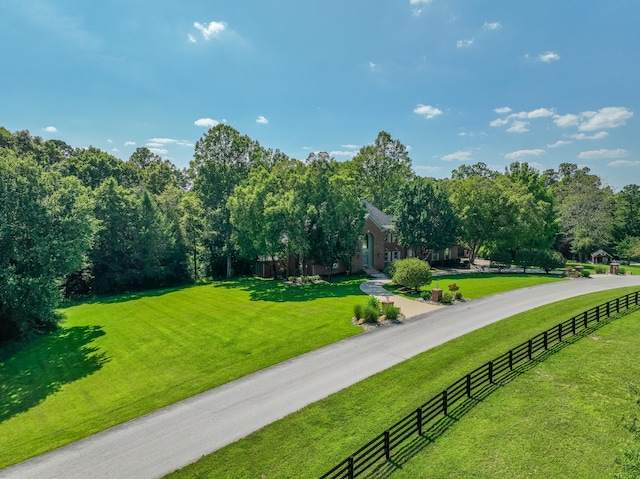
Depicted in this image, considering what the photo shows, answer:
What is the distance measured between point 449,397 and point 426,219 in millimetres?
33456

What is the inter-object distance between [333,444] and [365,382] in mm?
4157

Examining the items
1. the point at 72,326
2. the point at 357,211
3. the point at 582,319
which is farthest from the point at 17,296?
the point at 582,319

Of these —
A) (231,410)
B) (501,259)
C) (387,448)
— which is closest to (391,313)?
(231,410)

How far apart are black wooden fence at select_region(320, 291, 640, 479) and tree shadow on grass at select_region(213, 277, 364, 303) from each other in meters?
16.4

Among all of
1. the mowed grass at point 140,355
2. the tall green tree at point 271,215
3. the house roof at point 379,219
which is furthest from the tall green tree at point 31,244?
the house roof at point 379,219

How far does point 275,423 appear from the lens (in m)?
11.8

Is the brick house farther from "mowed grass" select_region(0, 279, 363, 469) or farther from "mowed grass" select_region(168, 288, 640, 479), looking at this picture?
"mowed grass" select_region(168, 288, 640, 479)

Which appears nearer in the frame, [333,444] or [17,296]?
[333,444]

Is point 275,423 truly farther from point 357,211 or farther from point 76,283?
point 76,283

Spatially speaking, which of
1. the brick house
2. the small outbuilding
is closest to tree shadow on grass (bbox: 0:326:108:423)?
the brick house

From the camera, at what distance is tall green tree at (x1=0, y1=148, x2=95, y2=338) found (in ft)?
69.9

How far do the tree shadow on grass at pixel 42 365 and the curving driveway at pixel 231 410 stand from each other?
587cm

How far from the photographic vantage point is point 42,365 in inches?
750

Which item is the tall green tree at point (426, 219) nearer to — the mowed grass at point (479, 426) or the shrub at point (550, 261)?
the shrub at point (550, 261)
